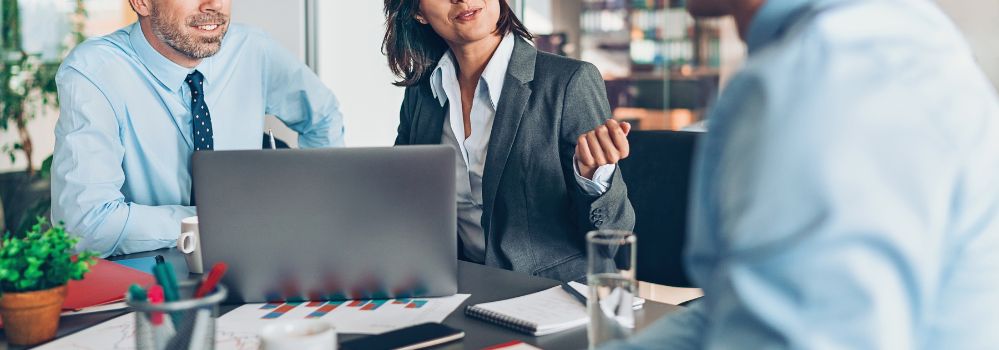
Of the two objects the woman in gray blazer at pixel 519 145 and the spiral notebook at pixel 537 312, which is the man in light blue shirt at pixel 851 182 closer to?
the spiral notebook at pixel 537 312

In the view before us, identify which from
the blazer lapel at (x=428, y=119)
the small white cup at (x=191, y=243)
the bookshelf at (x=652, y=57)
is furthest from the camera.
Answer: the bookshelf at (x=652, y=57)

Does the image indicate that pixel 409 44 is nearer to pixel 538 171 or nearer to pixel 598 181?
pixel 538 171

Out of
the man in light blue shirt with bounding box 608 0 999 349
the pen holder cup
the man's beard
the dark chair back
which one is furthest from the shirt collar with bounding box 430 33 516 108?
the man in light blue shirt with bounding box 608 0 999 349

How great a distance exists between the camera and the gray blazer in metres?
1.97

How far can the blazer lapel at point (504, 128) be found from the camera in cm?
201

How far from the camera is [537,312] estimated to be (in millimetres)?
1300

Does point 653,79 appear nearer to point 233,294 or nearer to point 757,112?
point 233,294

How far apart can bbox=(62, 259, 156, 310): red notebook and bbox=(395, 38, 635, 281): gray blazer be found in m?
0.78

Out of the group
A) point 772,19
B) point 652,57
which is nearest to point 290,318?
point 772,19

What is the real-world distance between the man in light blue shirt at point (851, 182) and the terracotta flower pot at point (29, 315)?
3.33ft

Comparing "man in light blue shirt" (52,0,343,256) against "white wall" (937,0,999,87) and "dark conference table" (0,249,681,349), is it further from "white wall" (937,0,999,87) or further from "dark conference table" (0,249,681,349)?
"white wall" (937,0,999,87)

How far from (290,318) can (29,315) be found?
0.37 meters

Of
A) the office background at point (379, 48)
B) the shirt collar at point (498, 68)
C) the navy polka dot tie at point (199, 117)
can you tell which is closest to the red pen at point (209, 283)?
the shirt collar at point (498, 68)

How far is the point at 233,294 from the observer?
54.7 inches
